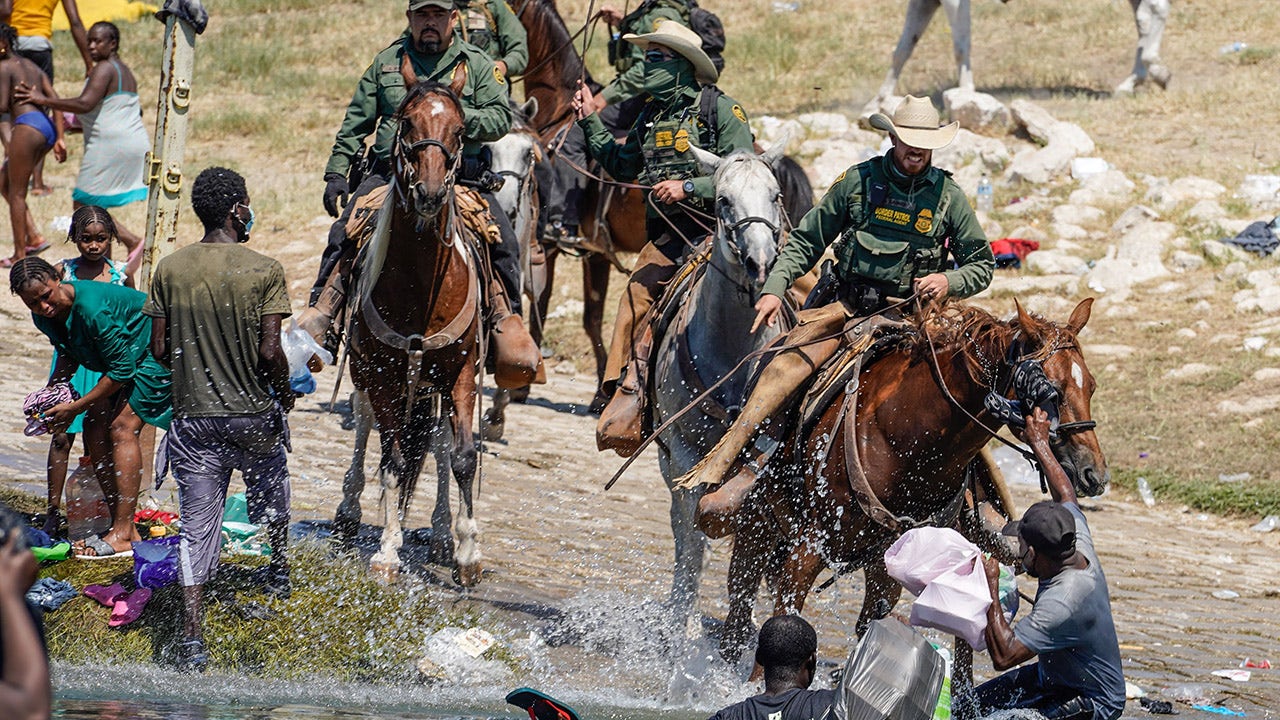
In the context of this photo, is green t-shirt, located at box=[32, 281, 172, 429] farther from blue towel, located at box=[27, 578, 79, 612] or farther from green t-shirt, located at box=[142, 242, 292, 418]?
blue towel, located at box=[27, 578, 79, 612]

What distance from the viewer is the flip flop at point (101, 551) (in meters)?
8.38

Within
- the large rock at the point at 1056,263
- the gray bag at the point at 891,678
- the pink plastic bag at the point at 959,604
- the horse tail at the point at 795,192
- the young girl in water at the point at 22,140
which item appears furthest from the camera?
the large rock at the point at 1056,263

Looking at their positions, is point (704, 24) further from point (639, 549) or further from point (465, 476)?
point (465, 476)

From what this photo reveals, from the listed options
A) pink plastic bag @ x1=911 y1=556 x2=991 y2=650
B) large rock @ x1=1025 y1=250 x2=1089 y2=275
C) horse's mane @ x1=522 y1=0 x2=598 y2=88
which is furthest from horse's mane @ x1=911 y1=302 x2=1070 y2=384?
large rock @ x1=1025 y1=250 x2=1089 y2=275

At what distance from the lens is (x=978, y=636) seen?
5754mm

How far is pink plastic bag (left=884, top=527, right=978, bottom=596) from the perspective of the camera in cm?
582

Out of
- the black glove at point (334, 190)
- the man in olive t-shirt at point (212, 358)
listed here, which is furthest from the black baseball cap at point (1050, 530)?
the black glove at point (334, 190)

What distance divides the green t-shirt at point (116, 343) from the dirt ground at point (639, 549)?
6.98ft

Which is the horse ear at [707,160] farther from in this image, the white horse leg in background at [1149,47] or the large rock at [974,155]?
the white horse leg in background at [1149,47]

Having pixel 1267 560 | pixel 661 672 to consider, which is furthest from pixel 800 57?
pixel 661 672

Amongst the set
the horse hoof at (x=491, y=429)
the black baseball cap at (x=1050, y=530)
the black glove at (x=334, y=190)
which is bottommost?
the horse hoof at (x=491, y=429)

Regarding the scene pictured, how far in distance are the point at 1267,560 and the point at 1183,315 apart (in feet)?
14.5

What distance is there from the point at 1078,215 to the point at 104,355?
39.2ft

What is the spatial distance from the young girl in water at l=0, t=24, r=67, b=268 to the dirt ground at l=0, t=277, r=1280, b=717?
144 cm
